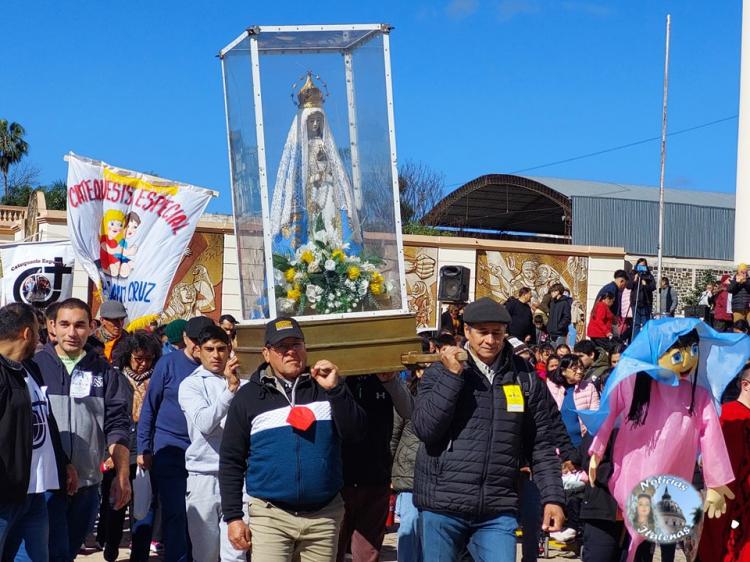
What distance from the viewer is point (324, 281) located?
7000mm

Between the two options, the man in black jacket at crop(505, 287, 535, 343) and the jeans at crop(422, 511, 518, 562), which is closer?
the jeans at crop(422, 511, 518, 562)

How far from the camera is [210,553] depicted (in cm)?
772

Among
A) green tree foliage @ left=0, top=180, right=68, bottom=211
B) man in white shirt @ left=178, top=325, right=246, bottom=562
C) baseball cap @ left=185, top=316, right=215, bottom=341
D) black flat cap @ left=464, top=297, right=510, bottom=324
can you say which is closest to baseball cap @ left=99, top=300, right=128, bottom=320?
baseball cap @ left=185, top=316, right=215, bottom=341

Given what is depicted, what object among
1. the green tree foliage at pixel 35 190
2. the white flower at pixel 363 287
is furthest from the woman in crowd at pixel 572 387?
the green tree foliage at pixel 35 190

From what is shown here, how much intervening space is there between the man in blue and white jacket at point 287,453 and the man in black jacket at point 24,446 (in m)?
1.00

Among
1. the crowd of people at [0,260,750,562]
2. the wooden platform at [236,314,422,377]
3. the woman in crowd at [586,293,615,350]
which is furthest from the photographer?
the woman in crowd at [586,293,615,350]

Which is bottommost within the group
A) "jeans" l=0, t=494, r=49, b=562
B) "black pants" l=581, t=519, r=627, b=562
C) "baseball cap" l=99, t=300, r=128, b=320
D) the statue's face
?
"black pants" l=581, t=519, r=627, b=562

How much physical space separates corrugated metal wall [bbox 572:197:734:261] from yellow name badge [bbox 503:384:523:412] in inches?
1391

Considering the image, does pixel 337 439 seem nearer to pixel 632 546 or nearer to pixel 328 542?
pixel 328 542

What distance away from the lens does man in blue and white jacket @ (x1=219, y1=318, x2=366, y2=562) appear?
591cm

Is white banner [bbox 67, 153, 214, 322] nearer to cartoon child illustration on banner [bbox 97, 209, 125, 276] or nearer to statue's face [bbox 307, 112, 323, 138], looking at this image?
cartoon child illustration on banner [bbox 97, 209, 125, 276]

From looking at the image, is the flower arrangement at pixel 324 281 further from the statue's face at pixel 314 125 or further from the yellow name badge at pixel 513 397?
the yellow name badge at pixel 513 397

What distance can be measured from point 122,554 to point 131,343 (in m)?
1.91

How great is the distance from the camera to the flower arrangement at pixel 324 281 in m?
6.93
